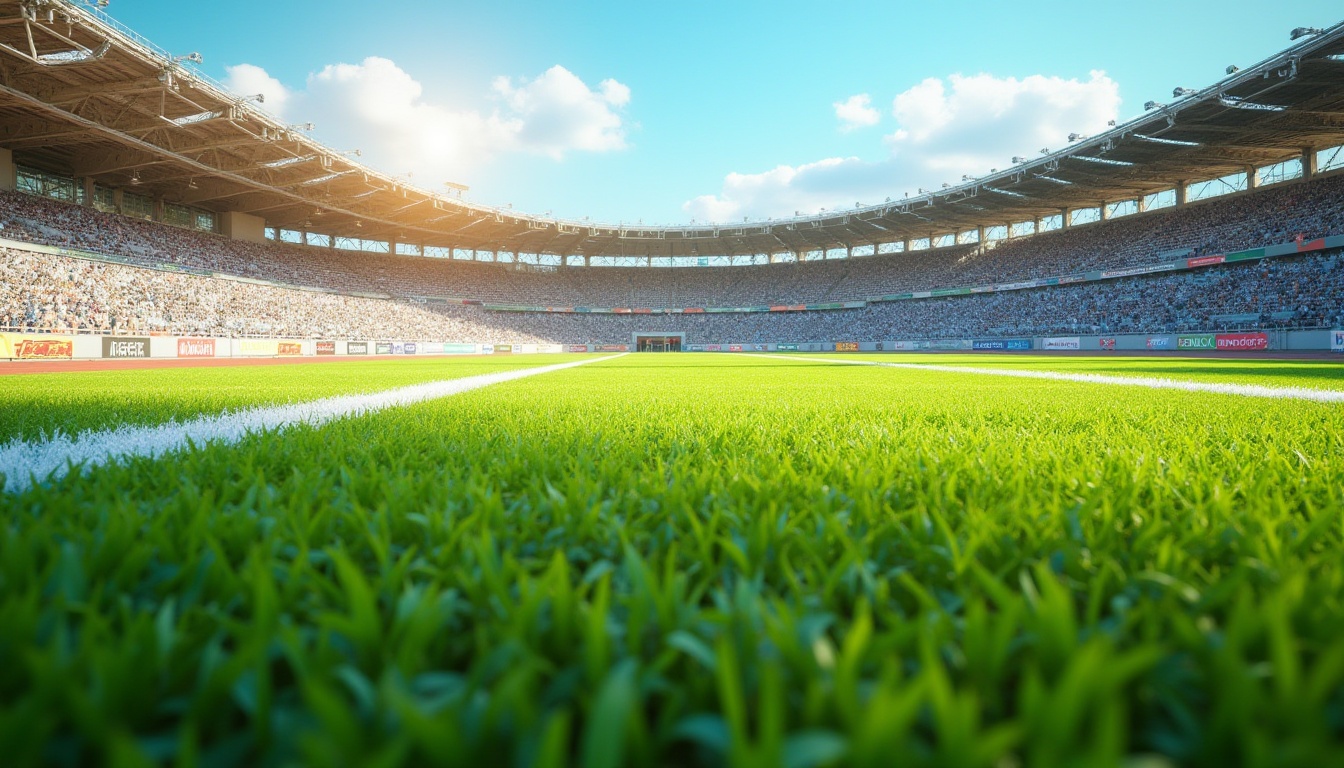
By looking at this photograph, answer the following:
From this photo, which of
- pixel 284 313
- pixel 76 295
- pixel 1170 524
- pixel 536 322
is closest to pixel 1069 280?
pixel 536 322

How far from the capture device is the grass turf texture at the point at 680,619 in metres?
0.56

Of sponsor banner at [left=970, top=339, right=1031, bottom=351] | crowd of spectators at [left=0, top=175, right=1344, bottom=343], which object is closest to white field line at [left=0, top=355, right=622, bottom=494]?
crowd of spectators at [left=0, top=175, right=1344, bottom=343]

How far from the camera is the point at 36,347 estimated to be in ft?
62.5

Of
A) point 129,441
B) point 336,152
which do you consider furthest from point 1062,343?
point 336,152

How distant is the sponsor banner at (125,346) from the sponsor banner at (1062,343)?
4703 cm

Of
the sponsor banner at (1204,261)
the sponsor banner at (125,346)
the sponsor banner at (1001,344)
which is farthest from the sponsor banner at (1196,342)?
the sponsor banner at (125,346)

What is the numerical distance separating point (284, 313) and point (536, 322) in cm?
2073

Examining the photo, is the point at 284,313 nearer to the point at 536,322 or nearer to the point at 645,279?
the point at 536,322

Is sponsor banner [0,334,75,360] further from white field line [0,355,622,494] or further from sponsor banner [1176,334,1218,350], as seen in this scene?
sponsor banner [1176,334,1218,350]

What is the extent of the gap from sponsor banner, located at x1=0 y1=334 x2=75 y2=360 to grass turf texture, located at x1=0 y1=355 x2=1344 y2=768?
2528 centimetres

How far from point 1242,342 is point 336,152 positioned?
45859mm

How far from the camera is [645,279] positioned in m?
57.8

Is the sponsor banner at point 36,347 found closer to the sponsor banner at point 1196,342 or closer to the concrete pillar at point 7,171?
the concrete pillar at point 7,171

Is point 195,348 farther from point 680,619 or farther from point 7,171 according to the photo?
point 680,619
